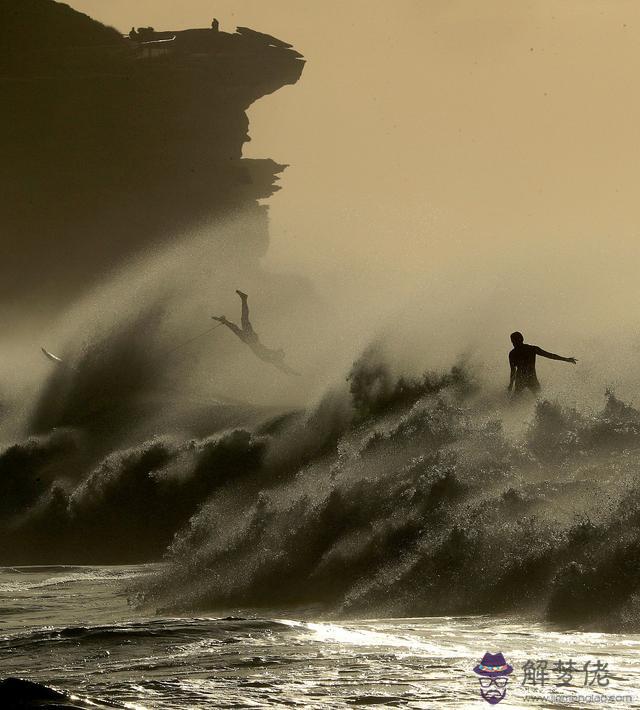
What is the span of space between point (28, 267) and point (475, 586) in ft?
156

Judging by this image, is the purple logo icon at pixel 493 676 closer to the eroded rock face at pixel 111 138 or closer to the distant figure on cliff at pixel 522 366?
the distant figure on cliff at pixel 522 366

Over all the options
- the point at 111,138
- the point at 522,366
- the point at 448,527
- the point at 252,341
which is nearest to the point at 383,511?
the point at 448,527

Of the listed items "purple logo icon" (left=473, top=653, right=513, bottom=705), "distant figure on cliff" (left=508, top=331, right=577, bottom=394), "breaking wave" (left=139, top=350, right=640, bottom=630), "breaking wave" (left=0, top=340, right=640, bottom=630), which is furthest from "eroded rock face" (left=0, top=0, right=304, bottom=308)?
"purple logo icon" (left=473, top=653, right=513, bottom=705)

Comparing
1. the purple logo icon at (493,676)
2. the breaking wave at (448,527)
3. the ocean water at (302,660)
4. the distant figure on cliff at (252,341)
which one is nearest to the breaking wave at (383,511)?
the breaking wave at (448,527)

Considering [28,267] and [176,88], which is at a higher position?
[176,88]

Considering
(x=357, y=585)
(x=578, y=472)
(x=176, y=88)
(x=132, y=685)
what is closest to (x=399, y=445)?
(x=578, y=472)

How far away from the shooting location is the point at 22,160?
186 feet

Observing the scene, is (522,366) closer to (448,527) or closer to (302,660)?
(448,527)

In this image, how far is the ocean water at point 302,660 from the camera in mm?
8219

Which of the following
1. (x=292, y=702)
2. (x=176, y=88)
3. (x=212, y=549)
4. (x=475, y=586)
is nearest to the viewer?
(x=292, y=702)

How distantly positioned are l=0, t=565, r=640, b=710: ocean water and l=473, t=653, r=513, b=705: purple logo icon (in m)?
0.06

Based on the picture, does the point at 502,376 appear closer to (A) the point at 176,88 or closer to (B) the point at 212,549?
Result: (B) the point at 212,549

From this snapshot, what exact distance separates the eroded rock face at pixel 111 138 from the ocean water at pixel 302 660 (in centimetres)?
4387

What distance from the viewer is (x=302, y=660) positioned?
30.8 ft
